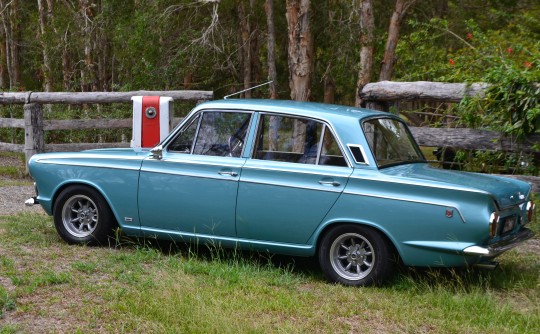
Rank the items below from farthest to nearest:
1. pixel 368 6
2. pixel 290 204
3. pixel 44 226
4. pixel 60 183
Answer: pixel 368 6 → pixel 44 226 → pixel 60 183 → pixel 290 204

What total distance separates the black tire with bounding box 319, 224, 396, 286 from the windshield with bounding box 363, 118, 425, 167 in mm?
656

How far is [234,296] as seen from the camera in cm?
623

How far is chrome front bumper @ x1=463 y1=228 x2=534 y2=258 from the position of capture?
6.27 m

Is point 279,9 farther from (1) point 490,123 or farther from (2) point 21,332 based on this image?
(2) point 21,332

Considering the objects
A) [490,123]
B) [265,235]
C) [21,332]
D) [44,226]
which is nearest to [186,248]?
[265,235]

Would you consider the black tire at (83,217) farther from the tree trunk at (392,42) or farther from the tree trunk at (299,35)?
the tree trunk at (392,42)

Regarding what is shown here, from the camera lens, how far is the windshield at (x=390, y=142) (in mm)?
7105

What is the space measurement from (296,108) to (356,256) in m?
1.52

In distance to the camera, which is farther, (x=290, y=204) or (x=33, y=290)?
(x=290, y=204)

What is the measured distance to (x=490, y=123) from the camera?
959 centimetres

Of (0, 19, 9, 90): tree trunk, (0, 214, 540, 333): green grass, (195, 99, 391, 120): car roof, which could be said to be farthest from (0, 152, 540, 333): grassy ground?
(0, 19, 9, 90): tree trunk

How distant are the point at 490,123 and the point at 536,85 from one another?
69cm

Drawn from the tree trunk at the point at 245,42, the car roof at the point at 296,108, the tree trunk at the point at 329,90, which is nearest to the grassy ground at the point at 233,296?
the car roof at the point at 296,108

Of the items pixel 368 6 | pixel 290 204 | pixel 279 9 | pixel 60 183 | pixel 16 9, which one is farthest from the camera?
pixel 16 9
